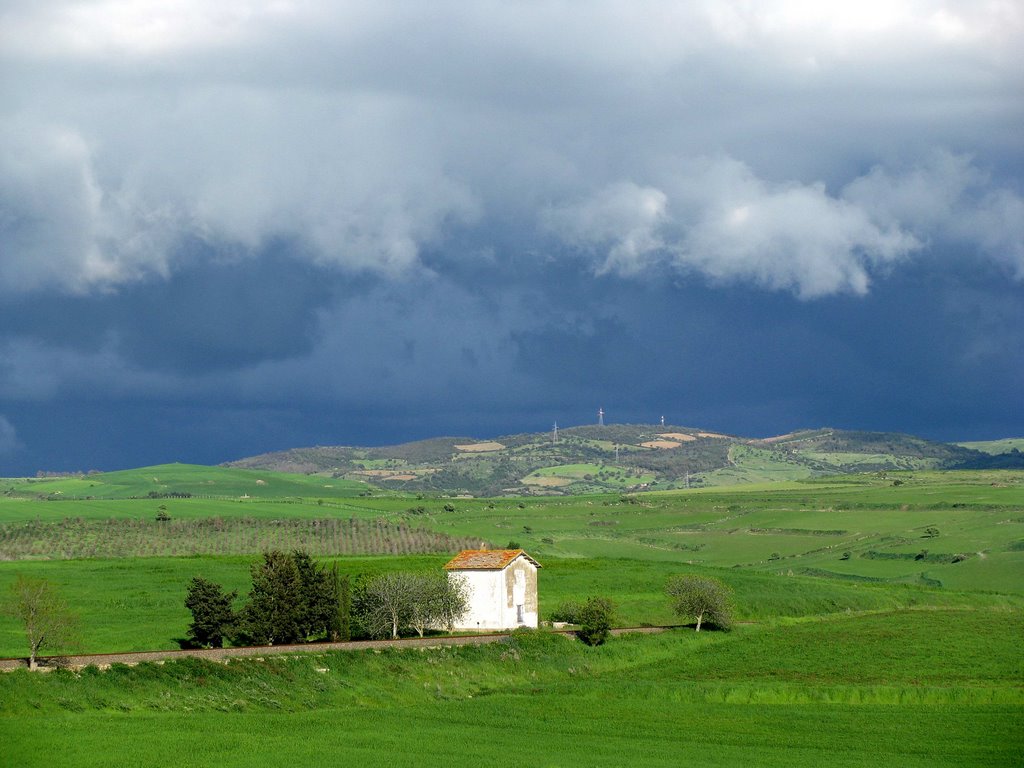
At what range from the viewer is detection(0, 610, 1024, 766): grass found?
5175 centimetres

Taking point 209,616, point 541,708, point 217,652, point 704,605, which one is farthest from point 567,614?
point 217,652

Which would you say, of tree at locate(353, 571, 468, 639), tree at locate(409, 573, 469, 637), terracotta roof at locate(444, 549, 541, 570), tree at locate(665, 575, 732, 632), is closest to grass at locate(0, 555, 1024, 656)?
tree at locate(665, 575, 732, 632)

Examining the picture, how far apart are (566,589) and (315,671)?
52.5 meters

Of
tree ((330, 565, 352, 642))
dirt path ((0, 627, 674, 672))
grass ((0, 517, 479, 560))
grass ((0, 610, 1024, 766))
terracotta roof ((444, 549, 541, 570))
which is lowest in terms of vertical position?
grass ((0, 610, 1024, 766))

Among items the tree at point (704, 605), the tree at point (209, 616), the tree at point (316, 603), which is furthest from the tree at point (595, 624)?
the tree at point (209, 616)

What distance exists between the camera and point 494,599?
97.6 metres

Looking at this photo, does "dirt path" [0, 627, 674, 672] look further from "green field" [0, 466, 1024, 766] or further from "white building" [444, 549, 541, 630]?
"white building" [444, 549, 541, 630]

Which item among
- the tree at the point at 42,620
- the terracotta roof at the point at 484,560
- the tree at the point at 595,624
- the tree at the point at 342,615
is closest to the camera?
the tree at the point at 42,620

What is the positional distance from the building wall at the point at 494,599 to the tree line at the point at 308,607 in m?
3.86

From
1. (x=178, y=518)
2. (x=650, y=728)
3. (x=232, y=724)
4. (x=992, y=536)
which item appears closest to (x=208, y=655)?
(x=232, y=724)

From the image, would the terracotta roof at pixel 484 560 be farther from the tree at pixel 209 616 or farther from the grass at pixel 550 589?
the tree at pixel 209 616

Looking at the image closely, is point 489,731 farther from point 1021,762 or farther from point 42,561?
point 42,561

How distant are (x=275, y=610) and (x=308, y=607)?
2.22 meters

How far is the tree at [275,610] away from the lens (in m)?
81.1
